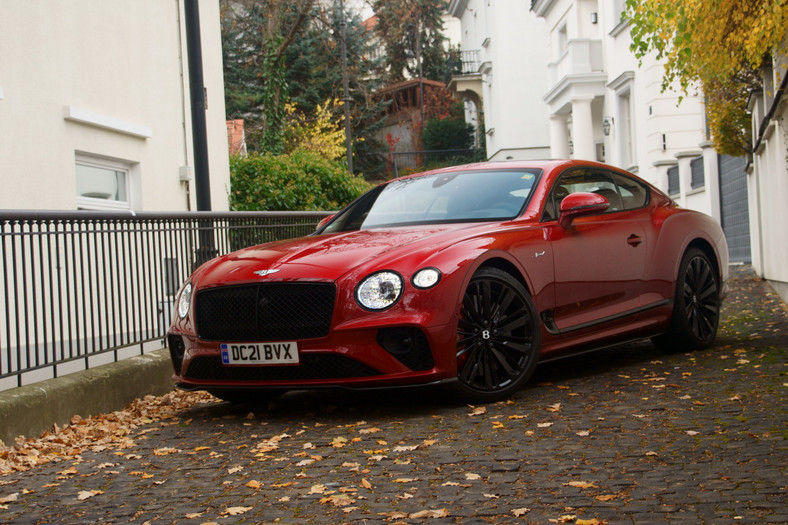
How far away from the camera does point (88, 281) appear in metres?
7.11

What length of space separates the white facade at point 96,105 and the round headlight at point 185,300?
4.49m

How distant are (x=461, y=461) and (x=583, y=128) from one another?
90.9 feet

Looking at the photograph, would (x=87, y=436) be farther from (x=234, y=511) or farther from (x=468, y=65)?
(x=468, y=65)

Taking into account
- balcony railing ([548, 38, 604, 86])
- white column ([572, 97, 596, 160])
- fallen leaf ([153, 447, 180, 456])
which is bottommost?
fallen leaf ([153, 447, 180, 456])

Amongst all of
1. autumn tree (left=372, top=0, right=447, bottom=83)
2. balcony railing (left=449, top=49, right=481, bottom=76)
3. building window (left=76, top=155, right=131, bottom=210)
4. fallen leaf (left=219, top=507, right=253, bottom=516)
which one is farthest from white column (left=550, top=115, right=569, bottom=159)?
autumn tree (left=372, top=0, right=447, bottom=83)

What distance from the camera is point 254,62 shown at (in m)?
47.6

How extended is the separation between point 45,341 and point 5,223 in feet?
2.74

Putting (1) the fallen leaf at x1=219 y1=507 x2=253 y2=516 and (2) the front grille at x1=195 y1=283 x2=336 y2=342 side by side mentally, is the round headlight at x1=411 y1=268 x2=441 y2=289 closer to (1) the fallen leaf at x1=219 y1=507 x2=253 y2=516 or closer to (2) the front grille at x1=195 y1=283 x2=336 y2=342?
(2) the front grille at x1=195 y1=283 x2=336 y2=342

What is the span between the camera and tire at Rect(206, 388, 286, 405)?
6.30 meters

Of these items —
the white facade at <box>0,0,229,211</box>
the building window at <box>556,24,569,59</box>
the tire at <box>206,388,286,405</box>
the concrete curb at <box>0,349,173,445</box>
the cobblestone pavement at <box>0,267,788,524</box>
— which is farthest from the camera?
the building window at <box>556,24,569,59</box>

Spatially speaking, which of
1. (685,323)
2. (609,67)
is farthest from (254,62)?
(685,323)

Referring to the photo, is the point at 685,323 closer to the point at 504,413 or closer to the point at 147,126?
the point at 504,413

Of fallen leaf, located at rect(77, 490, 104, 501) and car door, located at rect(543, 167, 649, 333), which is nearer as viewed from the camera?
fallen leaf, located at rect(77, 490, 104, 501)

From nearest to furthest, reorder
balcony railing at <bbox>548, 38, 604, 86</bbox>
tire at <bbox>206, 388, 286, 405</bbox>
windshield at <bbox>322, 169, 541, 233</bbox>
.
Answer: tire at <bbox>206, 388, 286, 405</bbox> → windshield at <bbox>322, 169, 541, 233</bbox> → balcony railing at <bbox>548, 38, 604, 86</bbox>
